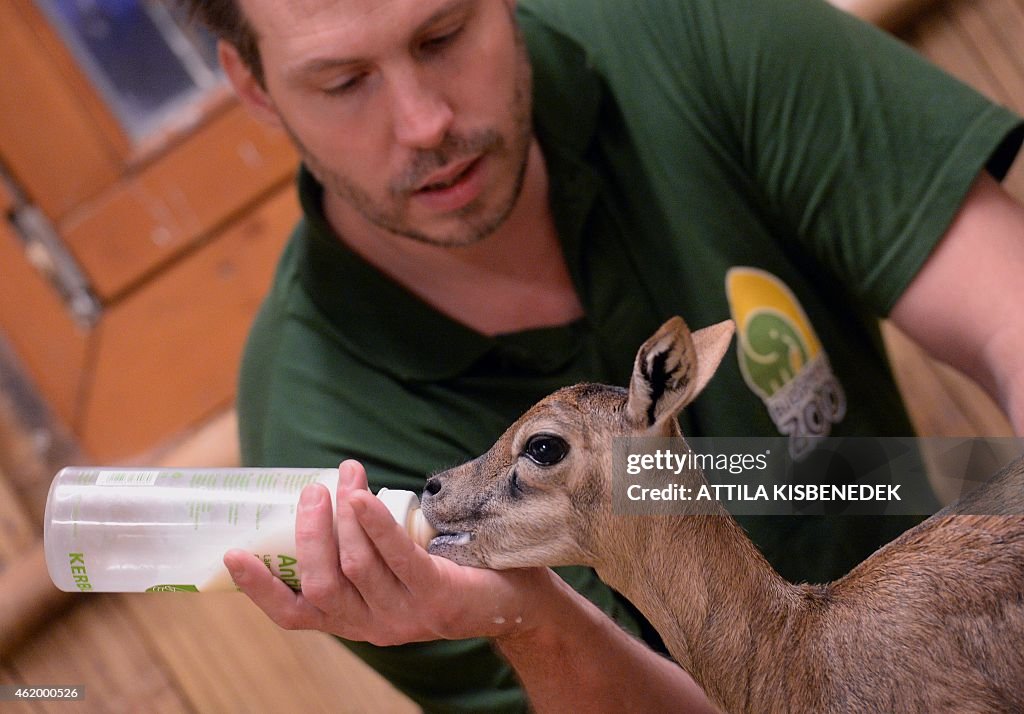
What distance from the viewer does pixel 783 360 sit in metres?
0.74

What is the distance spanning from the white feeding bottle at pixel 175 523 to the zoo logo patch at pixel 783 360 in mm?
238

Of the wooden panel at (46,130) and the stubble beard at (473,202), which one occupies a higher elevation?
the wooden panel at (46,130)

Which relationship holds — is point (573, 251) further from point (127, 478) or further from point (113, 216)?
point (113, 216)

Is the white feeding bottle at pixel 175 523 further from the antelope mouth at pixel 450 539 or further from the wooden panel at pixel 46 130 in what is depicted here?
the wooden panel at pixel 46 130

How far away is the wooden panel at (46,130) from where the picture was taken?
105cm

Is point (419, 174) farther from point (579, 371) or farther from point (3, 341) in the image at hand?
point (3, 341)

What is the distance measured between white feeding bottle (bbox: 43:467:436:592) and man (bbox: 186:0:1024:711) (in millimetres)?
25

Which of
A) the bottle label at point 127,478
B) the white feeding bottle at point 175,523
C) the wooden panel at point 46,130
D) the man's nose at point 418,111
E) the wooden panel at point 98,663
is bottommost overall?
the wooden panel at point 98,663

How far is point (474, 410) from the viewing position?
2.64ft

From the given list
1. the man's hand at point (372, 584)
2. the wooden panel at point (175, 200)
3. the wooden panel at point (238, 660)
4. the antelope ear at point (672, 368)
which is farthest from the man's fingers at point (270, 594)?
the wooden panel at point (175, 200)

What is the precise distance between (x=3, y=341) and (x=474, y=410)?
0.45 m

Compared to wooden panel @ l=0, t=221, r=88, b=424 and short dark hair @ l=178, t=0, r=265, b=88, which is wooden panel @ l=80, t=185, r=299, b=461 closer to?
wooden panel @ l=0, t=221, r=88, b=424

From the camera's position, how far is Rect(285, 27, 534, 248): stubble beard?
93cm

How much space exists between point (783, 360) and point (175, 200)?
0.68 meters
